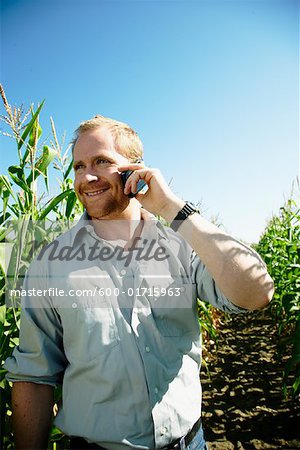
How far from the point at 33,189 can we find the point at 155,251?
0.76m

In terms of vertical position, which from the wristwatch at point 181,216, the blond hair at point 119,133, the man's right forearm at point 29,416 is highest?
the blond hair at point 119,133

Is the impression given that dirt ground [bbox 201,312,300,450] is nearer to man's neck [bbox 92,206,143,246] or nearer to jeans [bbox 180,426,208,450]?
jeans [bbox 180,426,208,450]

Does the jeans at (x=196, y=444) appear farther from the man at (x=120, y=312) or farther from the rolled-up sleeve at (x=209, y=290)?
the rolled-up sleeve at (x=209, y=290)

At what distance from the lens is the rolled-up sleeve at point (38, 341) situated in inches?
45.3

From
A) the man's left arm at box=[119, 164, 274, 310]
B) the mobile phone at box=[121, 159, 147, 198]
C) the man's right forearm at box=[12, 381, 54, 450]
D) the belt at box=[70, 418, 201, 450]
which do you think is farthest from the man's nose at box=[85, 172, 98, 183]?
the belt at box=[70, 418, 201, 450]

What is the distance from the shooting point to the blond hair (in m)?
1.35

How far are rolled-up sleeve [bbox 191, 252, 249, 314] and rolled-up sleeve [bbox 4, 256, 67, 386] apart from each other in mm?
508

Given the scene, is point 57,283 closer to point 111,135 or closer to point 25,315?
point 25,315

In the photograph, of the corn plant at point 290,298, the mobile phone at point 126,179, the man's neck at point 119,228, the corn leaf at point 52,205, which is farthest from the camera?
the corn plant at point 290,298

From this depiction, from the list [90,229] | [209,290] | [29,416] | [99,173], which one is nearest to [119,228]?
[90,229]

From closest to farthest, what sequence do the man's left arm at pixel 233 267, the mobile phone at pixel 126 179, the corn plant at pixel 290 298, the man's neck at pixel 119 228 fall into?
the man's left arm at pixel 233 267, the mobile phone at pixel 126 179, the man's neck at pixel 119 228, the corn plant at pixel 290 298

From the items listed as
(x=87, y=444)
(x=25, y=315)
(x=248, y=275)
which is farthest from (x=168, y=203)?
(x=87, y=444)

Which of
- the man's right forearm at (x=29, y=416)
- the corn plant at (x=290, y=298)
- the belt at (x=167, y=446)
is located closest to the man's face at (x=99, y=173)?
the man's right forearm at (x=29, y=416)

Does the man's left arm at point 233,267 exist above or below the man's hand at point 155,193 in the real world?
below
